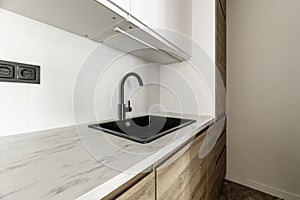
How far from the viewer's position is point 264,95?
2.04 m

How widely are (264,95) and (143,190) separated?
199 centimetres

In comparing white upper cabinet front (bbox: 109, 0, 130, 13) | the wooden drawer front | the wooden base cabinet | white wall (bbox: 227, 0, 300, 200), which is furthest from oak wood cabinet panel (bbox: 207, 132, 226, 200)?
white upper cabinet front (bbox: 109, 0, 130, 13)

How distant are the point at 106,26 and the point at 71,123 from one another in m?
0.54

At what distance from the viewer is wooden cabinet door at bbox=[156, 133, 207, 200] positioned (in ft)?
2.19

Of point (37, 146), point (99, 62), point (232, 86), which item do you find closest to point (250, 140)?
point (232, 86)

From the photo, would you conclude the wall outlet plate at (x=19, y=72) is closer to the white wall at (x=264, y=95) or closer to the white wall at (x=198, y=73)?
the white wall at (x=198, y=73)

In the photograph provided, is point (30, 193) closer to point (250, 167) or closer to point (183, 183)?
point (183, 183)

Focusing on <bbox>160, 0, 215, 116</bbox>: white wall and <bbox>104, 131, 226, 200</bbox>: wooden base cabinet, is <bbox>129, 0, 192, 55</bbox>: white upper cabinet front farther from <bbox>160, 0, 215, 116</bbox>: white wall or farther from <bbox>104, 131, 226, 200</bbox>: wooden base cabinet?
<bbox>104, 131, 226, 200</bbox>: wooden base cabinet

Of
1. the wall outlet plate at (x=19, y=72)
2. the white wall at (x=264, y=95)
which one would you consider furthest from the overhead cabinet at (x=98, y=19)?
the white wall at (x=264, y=95)

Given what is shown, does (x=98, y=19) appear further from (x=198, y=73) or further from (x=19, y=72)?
(x=198, y=73)

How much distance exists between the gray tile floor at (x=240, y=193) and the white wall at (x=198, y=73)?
990 millimetres

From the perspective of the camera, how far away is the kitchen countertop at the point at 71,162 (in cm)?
36

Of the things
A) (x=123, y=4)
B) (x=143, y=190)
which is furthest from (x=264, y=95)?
(x=143, y=190)

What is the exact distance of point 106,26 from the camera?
92 centimetres
